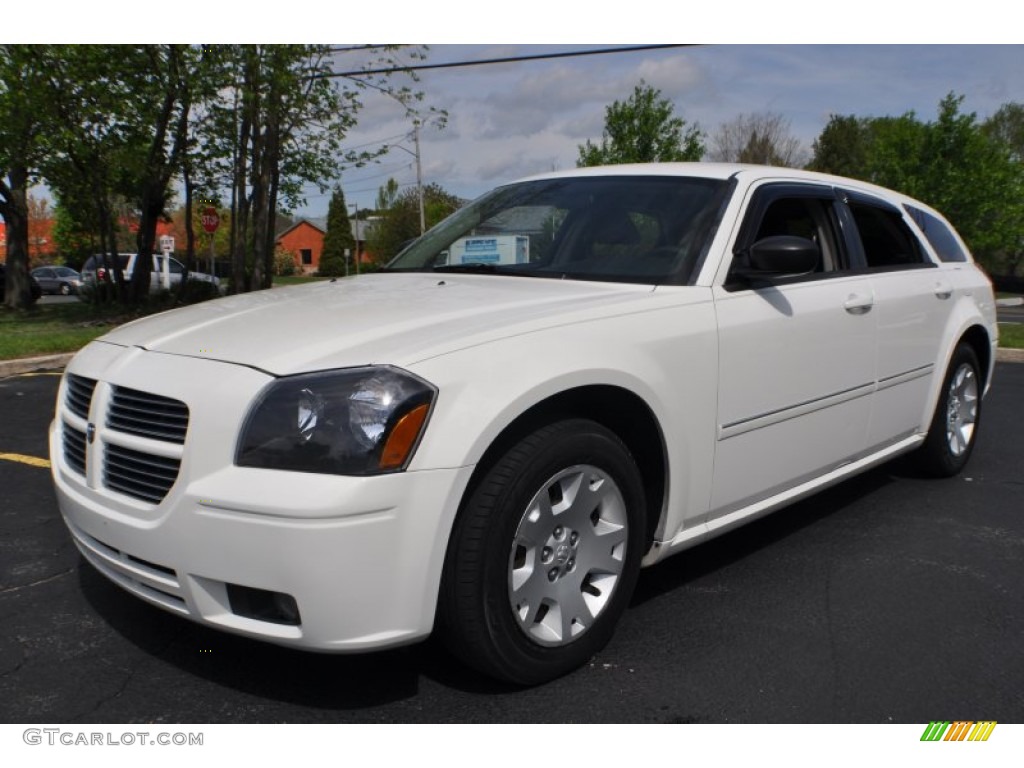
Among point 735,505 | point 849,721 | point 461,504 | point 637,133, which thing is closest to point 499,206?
point 735,505

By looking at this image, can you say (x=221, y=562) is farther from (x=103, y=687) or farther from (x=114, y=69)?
(x=114, y=69)

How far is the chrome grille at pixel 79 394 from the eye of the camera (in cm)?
283

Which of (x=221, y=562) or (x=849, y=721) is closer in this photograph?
(x=221, y=562)

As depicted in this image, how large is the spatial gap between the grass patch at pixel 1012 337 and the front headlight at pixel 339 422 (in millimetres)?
11819

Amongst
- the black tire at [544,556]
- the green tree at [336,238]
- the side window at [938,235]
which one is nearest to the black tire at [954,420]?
the side window at [938,235]

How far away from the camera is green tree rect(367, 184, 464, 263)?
59875 millimetres

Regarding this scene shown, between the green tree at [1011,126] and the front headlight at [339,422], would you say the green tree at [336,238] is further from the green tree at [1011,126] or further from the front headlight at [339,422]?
the front headlight at [339,422]

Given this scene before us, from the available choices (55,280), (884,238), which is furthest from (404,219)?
(884,238)

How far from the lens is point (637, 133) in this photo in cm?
2302

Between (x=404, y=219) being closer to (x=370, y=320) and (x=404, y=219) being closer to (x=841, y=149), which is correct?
(x=841, y=149)

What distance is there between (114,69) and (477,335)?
48.6ft

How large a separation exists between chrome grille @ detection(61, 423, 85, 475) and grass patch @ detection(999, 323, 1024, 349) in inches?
475

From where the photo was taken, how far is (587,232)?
→ 3.74 meters

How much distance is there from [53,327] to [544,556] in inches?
584
